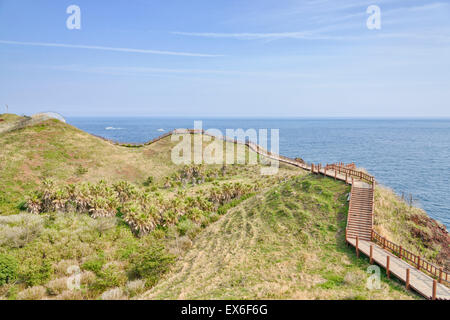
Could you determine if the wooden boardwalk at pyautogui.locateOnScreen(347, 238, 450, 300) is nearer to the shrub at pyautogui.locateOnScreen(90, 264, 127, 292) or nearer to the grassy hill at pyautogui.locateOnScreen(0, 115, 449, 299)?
the grassy hill at pyautogui.locateOnScreen(0, 115, 449, 299)

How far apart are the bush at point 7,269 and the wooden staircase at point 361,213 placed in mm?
25743

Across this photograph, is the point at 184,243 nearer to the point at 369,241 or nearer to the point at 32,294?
the point at 32,294

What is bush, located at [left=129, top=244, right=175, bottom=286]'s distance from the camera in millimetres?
21589

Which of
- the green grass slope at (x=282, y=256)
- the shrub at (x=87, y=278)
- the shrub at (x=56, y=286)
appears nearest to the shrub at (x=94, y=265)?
the shrub at (x=87, y=278)

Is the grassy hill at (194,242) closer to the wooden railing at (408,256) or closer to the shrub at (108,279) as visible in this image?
→ the shrub at (108,279)

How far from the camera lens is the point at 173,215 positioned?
31.5 m

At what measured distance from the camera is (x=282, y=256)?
21.7 metres

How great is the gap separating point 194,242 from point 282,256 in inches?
403

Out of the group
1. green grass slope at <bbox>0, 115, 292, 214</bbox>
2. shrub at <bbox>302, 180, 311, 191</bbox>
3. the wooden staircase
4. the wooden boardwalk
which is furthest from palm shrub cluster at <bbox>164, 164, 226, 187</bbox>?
the wooden boardwalk

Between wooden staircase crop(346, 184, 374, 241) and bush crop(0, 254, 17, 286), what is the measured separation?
25.7 meters
